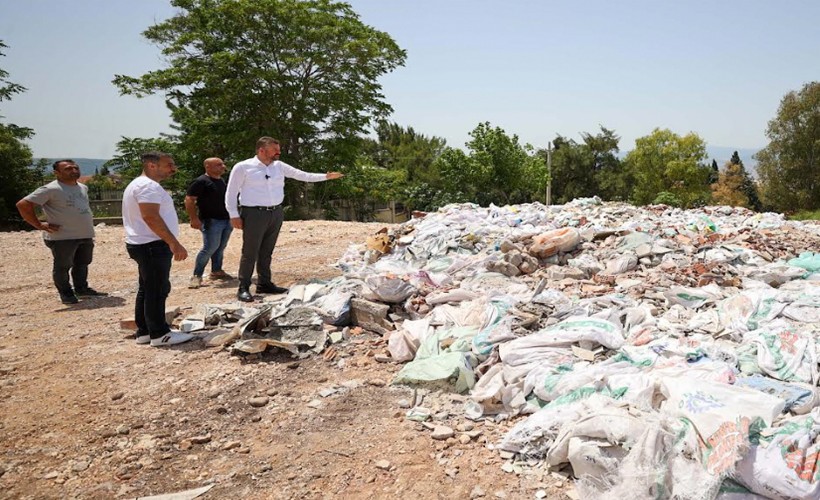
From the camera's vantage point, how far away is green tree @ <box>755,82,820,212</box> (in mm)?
26781

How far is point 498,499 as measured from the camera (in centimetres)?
207

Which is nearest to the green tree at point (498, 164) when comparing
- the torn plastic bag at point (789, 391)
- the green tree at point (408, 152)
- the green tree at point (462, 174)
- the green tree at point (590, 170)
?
the green tree at point (462, 174)

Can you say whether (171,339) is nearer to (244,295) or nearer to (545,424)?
(244,295)

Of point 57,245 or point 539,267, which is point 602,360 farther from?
point 57,245

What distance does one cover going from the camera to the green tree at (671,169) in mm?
34031

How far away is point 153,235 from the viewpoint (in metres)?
3.42

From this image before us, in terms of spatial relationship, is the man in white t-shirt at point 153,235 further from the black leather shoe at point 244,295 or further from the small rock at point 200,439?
the small rock at point 200,439

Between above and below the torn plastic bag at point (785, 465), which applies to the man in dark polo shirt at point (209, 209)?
above

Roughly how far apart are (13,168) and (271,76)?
27.5ft

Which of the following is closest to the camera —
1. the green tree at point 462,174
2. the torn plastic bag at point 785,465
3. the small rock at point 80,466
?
the torn plastic bag at point 785,465

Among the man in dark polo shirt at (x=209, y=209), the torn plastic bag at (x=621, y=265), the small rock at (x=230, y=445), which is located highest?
the man in dark polo shirt at (x=209, y=209)

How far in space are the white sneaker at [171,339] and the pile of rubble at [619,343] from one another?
0.34m

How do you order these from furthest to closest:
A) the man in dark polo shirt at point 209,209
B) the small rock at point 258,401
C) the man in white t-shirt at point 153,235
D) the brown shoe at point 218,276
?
1. the brown shoe at point 218,276
2. the man in dark polo shirt at point 209,209
3. the man in white t-shirt at point 153,235
4. the small rock at point 258,401

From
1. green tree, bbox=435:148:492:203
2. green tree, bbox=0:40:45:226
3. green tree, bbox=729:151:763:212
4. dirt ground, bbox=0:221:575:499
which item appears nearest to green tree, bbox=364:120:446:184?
green tree, bbox=435:148:492:203
